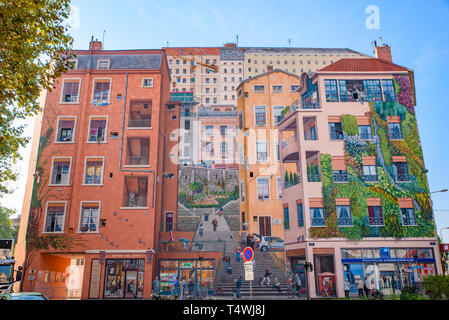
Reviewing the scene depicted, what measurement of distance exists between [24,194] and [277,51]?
4620cm

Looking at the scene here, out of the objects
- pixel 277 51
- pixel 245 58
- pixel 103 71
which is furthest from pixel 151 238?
pixel 277 51

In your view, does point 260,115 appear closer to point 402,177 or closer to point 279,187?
point 279,187

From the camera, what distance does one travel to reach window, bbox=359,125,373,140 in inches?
1098

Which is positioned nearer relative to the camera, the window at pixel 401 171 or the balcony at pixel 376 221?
the balcony at pixel 376 221

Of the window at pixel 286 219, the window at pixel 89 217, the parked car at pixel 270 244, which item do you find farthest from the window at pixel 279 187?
the window at pixel 89 217

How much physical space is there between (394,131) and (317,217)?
971cm

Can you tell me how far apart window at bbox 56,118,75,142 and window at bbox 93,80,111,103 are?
8.76 ft

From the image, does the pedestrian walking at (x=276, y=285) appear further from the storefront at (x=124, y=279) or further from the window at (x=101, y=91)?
the window at (x=101, y=91)

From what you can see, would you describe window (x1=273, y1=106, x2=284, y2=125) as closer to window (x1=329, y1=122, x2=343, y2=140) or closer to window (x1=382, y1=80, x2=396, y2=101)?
window (x1=329, y1=122, x2=343, y2=140)

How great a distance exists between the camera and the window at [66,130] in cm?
2793

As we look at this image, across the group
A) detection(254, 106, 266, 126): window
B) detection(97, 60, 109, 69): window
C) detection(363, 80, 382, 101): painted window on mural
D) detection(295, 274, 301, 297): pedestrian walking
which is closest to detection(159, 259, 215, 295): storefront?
detection(295, 274, 301, 297): pedestrian walking

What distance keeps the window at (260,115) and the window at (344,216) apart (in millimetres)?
10395
